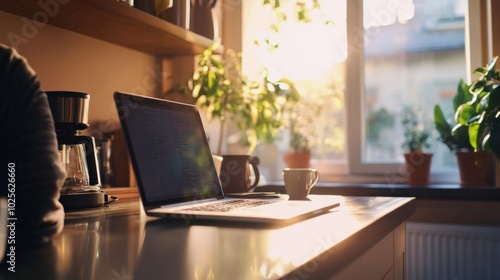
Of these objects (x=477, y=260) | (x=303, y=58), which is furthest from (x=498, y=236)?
(x=303, y=58)

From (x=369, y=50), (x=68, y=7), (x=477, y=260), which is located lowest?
(x=477, y=260)

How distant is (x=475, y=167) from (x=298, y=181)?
117 cm

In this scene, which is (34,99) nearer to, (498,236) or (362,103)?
(498,236)

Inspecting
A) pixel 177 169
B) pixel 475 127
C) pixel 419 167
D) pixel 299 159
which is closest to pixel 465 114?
pixel 475 127

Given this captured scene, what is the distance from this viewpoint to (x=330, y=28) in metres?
2.54

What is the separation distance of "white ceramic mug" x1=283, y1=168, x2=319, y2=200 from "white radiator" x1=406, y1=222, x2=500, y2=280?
102cm

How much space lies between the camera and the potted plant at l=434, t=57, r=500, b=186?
1826 millimetres

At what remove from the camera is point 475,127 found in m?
1.92

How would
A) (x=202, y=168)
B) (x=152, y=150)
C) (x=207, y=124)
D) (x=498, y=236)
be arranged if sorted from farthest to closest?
(x=207, y=124) → (x=498, y=236) → (x=202, y=168) → (x=152, y=150)

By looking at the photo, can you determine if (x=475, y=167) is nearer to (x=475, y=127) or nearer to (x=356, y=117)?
(x=475, y=127)

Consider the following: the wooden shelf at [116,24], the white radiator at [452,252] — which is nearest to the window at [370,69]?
the white radiator at [452,252]

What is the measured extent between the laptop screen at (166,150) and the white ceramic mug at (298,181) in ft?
0.60

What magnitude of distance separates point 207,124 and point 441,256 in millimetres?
1204

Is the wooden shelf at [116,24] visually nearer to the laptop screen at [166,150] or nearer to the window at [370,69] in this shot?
the laptop screen at [166,150]
